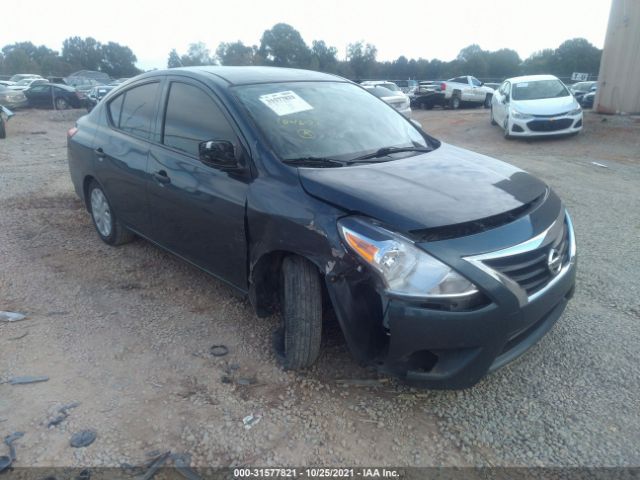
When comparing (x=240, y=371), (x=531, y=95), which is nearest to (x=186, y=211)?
(x=240, y=371)

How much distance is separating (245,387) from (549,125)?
11.3 meters

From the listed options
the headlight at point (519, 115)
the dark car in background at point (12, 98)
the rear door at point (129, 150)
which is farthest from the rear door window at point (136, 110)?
the dark car in background at point (12, 98)

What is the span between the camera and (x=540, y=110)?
11.9 m

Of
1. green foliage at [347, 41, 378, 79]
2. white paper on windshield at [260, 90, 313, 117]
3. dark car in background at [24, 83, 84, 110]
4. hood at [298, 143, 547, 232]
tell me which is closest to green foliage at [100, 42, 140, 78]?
green foliage at [347, 41, 378, 79]

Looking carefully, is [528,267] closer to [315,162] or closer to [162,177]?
[315,162]

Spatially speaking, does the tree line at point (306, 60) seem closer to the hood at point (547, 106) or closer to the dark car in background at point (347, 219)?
the hood at point (547, 106)

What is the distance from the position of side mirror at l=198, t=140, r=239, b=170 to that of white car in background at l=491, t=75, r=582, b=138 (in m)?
10.7

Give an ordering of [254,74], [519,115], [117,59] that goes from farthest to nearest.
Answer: [117,59] < [519,115] < [254,74]

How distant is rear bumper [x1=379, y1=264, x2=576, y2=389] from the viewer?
2289mm

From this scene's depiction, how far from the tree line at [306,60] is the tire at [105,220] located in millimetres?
51503

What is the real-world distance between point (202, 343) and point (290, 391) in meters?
0.79

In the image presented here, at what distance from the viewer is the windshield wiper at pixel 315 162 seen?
2924mm

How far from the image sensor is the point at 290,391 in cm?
278

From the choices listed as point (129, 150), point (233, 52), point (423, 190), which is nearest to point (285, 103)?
point (423, 190)
